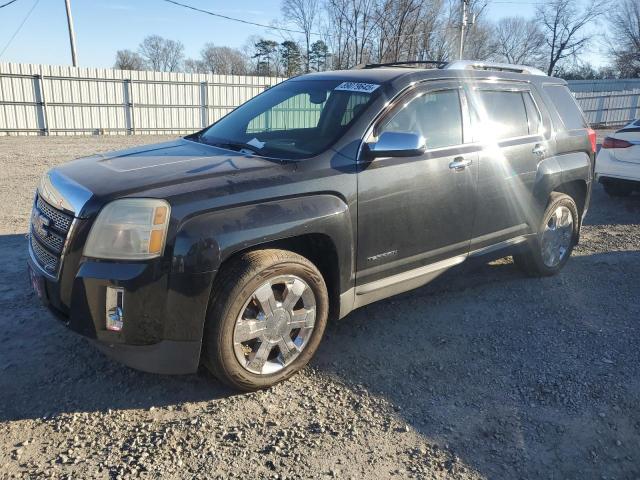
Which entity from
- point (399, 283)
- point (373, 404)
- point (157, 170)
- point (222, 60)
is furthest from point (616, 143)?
point (222, 60)

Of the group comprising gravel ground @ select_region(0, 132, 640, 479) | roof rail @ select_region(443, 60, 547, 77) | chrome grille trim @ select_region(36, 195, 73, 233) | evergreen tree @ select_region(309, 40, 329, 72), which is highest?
evergreen tree @ select_region(309, 40, 329, 72)

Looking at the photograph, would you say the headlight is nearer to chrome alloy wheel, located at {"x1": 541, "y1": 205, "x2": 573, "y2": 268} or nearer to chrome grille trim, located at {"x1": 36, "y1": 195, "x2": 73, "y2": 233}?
chrome grille trim, located at {"x1": 36, "y1": 195, "x2": 73, "y2": 233}

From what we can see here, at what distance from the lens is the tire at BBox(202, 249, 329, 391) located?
9.28ft

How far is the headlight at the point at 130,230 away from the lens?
8.61 ft

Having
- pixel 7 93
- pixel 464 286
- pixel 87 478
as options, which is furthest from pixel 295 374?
pixel 7 93

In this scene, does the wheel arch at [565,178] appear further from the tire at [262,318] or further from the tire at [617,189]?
the tire at [617,189]

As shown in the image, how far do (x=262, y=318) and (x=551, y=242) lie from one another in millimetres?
3387

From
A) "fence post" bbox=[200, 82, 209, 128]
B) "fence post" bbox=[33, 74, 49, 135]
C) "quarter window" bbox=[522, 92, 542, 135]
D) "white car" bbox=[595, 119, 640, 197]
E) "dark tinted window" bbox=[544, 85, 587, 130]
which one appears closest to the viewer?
"quarter window" bbox=[522, 92, 542, 135]

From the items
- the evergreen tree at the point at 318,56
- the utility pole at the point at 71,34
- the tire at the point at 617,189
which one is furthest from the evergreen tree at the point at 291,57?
the tire at the point at 617,189

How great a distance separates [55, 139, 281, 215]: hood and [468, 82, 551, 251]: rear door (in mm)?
1853

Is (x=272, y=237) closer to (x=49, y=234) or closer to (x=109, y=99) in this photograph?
(x=49, y=234)

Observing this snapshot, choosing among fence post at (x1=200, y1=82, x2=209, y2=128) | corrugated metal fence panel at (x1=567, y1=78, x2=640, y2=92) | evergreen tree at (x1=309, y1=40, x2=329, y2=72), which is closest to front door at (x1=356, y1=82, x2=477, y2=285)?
fence post at (x1=200, y1=82, x2=209, y2=128)

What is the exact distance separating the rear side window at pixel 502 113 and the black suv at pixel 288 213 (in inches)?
0.6

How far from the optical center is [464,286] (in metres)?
4.89
